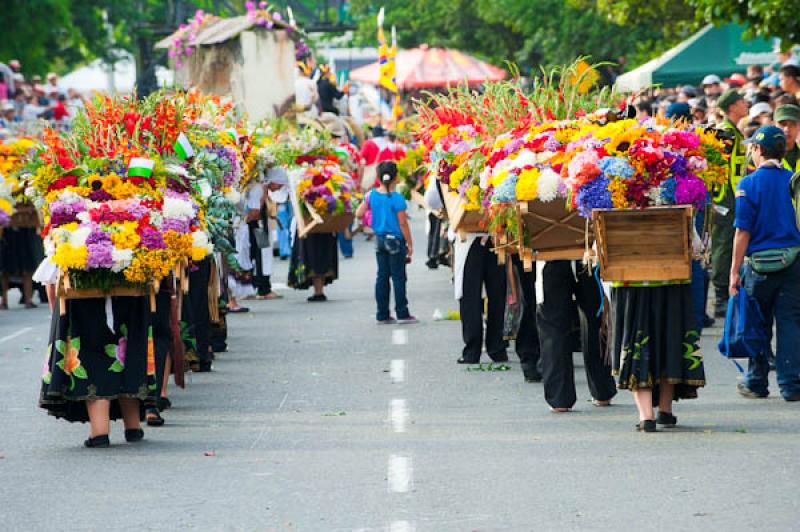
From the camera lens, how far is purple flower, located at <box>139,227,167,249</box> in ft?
36.6

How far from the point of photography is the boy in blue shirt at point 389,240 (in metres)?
19.4

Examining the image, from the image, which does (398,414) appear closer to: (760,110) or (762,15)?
(760,110)

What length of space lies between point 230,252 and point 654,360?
544cm

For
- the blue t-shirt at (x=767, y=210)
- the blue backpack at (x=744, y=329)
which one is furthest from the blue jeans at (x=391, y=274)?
the blue t-shirt at (x=767, y=210)

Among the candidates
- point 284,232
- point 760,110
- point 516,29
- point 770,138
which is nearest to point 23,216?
point 284,232

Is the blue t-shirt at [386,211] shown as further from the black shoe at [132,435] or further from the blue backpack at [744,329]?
the black shoe at [132,435]

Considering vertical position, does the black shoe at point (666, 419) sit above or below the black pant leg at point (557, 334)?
below

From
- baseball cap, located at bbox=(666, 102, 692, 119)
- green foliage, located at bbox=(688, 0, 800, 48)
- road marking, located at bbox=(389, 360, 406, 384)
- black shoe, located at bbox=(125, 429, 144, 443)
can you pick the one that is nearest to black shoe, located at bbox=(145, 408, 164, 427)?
black shoe, located at bbox=(125, 429, 144, 443)

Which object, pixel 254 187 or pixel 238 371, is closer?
pixel 238 371

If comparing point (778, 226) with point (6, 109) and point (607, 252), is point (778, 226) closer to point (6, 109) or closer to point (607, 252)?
point (607, 252)

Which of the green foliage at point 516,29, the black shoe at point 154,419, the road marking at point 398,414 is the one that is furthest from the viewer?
the green foliage at point 516,29

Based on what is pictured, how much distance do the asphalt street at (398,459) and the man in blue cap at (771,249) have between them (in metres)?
0.30

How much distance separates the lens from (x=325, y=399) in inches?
528

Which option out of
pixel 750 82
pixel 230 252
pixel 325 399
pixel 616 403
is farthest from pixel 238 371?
pixel 750 82
